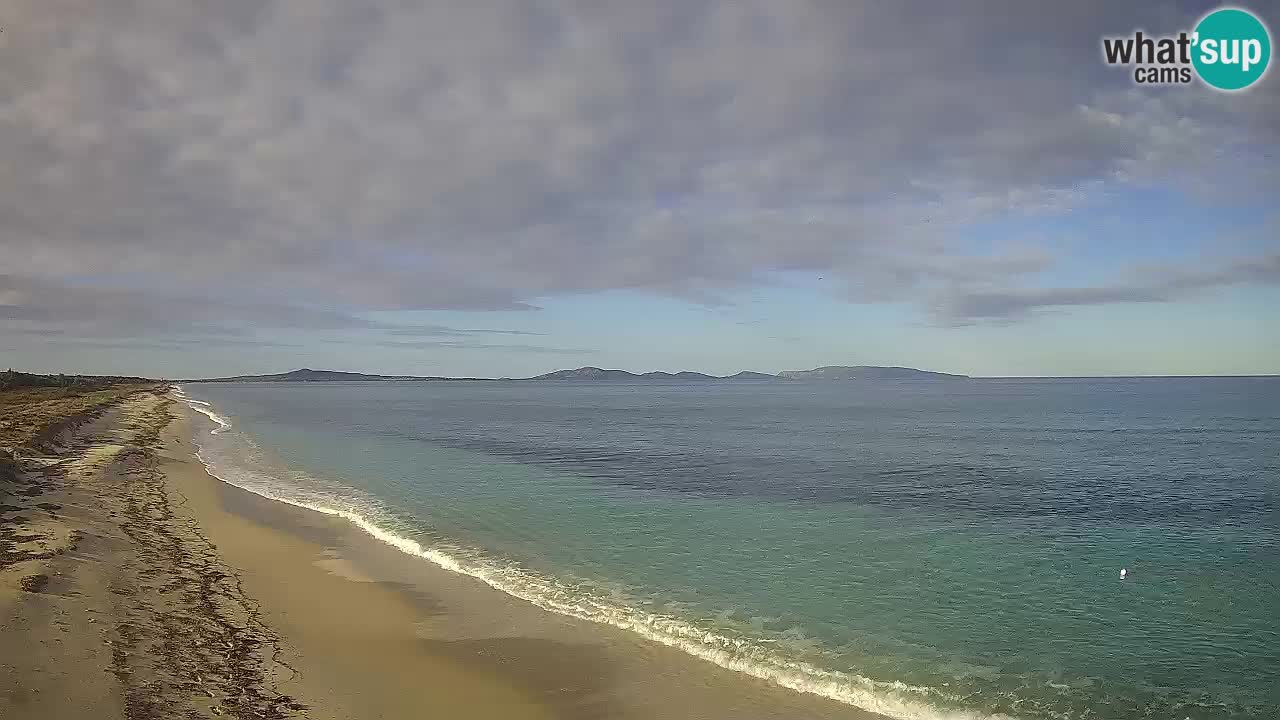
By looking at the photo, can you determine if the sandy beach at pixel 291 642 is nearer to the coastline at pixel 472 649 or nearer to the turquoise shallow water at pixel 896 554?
the coastline at pixel 472 649

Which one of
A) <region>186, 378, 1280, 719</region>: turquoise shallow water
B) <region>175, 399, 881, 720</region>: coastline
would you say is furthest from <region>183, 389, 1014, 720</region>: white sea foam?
<region>175, 399, 881, 720</region>: coastline

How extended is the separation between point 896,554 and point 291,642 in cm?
1376

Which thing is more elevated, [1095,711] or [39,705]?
[39,705]

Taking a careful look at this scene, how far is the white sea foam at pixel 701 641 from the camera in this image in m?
10.1

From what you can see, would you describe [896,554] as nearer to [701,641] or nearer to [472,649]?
[701,641]

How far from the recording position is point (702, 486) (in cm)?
2944

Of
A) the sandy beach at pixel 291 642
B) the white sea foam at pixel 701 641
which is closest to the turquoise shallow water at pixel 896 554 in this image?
the white sea foam at pixel 701 641

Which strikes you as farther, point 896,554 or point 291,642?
point 896,554

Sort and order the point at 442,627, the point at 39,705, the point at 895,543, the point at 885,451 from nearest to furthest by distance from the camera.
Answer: the point at 39,705, the point at 442,627, the point at 895,543, the point at 885,451

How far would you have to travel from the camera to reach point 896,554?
18.0 m

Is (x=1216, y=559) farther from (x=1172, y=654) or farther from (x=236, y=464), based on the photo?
(x=236, y=464)

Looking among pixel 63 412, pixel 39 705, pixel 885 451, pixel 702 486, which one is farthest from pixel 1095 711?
pixel 63 412

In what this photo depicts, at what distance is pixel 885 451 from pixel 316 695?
125ft

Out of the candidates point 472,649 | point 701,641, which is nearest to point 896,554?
point 701,641
